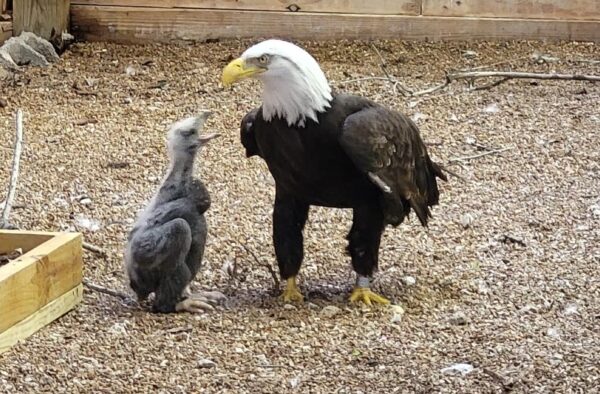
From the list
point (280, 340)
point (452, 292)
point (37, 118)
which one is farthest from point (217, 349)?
point (37, 118)

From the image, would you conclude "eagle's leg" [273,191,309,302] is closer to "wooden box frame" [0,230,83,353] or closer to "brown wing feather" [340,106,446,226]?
"brown wing feather" [340,106,446,226]

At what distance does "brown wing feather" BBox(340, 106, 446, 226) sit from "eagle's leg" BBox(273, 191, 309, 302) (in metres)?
0.34

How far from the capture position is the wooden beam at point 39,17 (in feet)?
27.3

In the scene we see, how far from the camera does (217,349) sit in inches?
162

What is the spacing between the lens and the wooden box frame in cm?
408

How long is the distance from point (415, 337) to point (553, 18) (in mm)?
4940

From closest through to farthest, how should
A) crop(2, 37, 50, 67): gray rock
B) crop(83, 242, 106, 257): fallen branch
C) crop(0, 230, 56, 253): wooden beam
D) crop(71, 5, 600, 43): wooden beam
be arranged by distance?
crop(0, 230, 56, 253): wooden beam
crop(83, 242, 106, 257): fallen branch
crop(2, 37, 50, 67): gray rock
crop(71, 5, 600, 43): wooden beam

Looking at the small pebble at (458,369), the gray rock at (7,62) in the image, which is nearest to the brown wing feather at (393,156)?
the small pebble at (458,369)

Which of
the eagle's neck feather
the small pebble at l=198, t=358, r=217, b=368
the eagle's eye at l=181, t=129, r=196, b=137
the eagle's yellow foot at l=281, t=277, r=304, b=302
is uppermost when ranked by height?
the eagle's neck feather

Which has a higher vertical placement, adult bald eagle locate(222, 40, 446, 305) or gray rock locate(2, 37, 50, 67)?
adult bald eagle locate(222, 40, 446, 305)

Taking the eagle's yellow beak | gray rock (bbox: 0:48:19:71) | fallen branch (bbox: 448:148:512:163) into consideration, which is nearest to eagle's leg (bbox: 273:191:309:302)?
the eagle's yellow beak

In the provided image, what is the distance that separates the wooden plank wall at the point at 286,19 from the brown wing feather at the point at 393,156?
374cm

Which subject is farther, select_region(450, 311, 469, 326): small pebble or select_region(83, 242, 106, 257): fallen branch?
select_region(83, 242, 106, 257): fallen branch

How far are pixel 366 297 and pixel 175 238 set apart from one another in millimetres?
786
